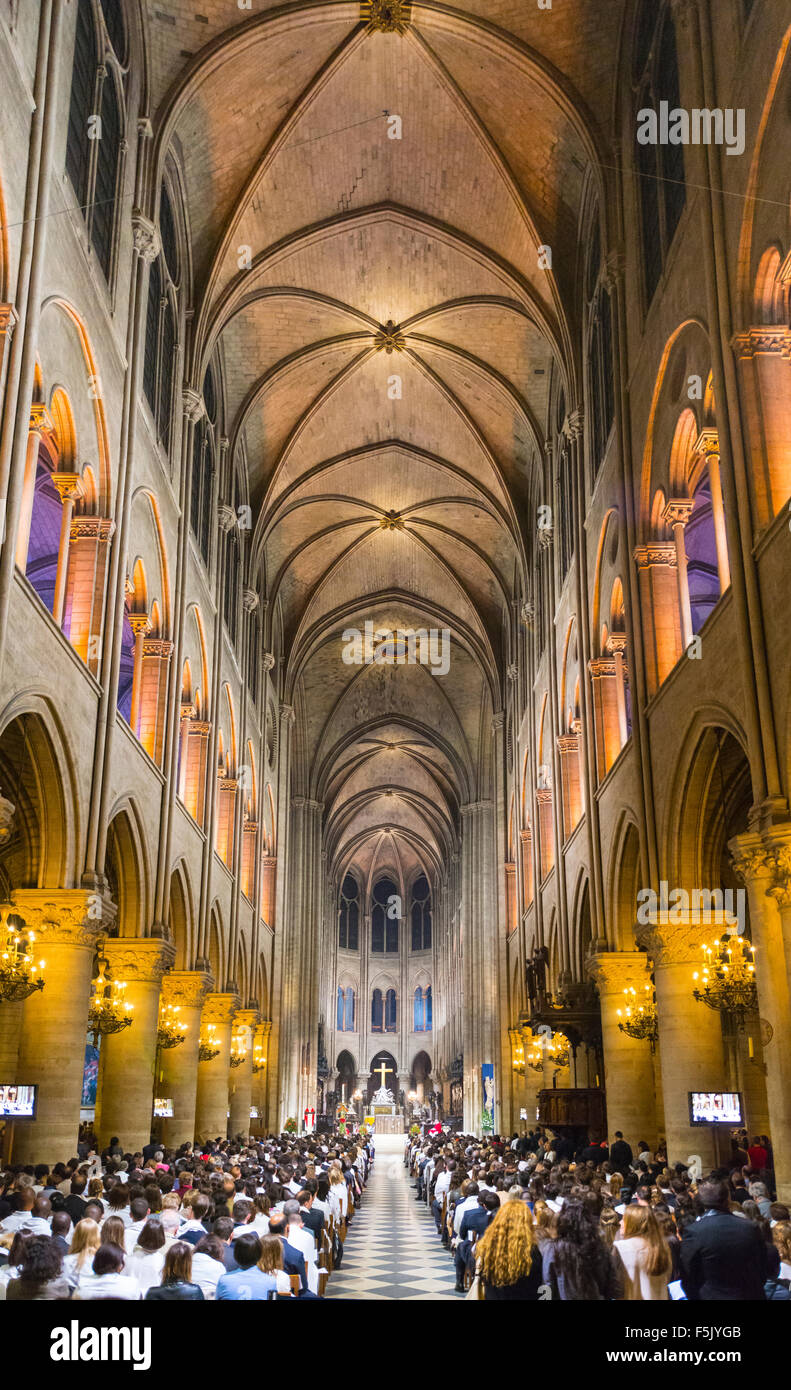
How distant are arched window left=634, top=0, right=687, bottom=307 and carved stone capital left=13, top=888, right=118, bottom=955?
38.1ft

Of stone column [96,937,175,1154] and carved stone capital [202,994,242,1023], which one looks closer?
stone column [96,937,175,1154]

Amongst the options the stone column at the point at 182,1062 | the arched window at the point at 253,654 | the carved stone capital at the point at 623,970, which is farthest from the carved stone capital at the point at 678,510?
the arched window at the point at 253,654

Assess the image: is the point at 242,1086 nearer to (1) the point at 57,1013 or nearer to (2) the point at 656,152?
(1) the point at 57,1013

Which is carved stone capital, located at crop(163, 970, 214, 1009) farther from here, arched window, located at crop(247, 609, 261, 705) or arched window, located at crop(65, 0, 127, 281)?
arched window, located at crop(65, 0, 127, 281)

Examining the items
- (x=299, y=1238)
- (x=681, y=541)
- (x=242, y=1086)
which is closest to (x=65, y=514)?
(x=681, y=541)

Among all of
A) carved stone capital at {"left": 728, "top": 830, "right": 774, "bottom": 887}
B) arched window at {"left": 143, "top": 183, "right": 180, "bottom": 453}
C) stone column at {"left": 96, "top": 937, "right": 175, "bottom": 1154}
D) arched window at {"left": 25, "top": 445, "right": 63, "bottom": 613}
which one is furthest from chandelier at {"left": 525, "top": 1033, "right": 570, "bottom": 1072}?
arched window at {"left": 143, "top": 183, "right": 180, "bottom": 453}

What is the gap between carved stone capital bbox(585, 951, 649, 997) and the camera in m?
19.0

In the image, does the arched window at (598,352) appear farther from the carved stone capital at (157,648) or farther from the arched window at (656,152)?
the carved stone capital at (157,648)

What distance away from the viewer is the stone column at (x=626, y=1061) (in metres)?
18.8

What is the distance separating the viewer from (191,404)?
2275 centimetres

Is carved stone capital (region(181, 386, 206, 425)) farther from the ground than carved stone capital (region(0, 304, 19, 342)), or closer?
farther from the ground

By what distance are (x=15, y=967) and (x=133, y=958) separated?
5519 mm
